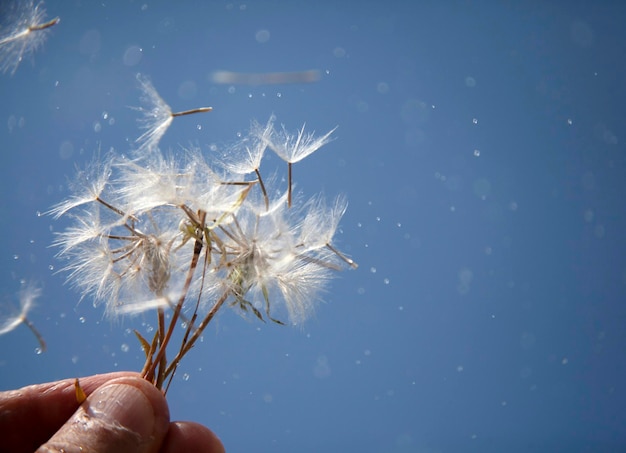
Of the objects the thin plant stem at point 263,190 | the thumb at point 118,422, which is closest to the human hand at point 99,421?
the thumb at point 118,422

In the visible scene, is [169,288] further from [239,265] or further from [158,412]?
[158,412]

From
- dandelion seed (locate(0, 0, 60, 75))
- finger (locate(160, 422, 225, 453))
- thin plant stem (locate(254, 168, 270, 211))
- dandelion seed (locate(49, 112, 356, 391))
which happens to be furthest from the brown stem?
dandelion seed (locate(0, 0, 60, 75))

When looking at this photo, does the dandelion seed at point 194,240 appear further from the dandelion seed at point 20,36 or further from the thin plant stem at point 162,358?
the dandelion seed at point 20,36

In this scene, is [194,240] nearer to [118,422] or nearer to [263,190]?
[263,190]

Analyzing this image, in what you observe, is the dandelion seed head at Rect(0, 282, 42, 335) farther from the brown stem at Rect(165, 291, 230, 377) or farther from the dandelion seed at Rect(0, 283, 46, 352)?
the brown stem at Rect(165, 291, 230, 377)

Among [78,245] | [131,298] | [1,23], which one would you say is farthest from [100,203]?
[1,23]

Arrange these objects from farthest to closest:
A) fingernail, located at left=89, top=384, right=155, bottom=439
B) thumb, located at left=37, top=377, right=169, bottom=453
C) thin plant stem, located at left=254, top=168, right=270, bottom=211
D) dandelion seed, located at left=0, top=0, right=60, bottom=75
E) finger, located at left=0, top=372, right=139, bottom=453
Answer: dandelion seed, located at left=0, top=0, right=60, bottom=75 < finger, located at left=0, top=372, right=139, bottom=453 < thin plant stem, located at left=254, top=168, right=270, bottom=211 < fingernail, located at left=89, top=384, right=155, bottom=439 < thumb, located at left=37, top=377, right=169, bottom=453
